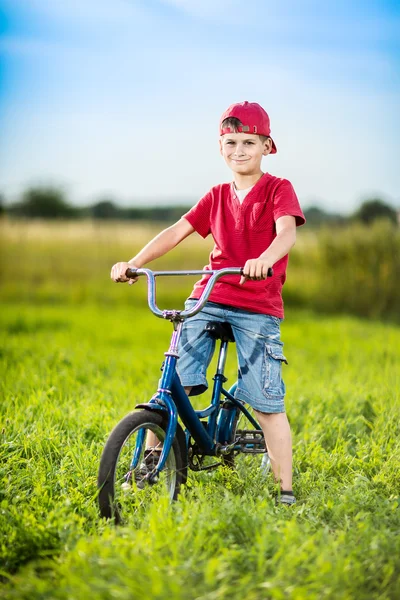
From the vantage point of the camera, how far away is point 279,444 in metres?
3.61

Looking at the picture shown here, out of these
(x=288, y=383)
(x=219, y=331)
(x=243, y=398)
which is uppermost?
(x=219, y=331)

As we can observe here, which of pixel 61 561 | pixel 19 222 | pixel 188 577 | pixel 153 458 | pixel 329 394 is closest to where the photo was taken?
pixel 188 577

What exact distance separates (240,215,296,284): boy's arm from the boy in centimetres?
2

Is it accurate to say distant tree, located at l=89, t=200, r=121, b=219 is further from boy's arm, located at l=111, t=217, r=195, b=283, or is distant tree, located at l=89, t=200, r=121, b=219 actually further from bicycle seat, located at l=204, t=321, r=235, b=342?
bicycle seat, located at l=204, t=321, r=235, b=342

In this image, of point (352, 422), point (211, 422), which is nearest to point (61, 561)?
point (211, 422)

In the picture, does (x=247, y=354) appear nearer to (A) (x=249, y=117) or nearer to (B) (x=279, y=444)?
(B) (x=279, y=444)

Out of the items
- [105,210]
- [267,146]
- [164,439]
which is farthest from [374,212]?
[164,439]

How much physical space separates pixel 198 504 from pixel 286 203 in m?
1.41

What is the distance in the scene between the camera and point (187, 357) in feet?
11.7

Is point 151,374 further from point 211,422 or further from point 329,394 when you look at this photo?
point 211,422

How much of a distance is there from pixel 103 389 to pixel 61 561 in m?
3.04

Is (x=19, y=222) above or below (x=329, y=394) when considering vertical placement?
above

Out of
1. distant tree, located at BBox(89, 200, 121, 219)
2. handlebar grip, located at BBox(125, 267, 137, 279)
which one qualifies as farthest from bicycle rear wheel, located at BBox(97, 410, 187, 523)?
distant tree, located at BBox(89, 200, 121, 219)

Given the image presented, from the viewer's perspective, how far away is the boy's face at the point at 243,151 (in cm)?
357
